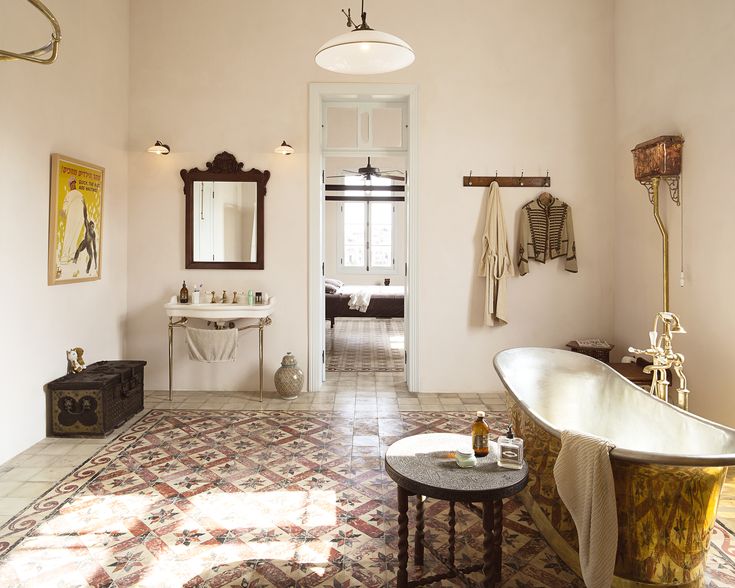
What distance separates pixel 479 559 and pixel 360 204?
9.81m

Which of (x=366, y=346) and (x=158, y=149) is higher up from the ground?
(x=158, y=149)

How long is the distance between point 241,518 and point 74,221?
111 inches

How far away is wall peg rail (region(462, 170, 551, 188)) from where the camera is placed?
208 inches

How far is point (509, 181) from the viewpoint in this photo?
5281mm

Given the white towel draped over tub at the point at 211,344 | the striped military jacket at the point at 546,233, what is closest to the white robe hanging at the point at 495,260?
the striped military jacket at the point at 546,233

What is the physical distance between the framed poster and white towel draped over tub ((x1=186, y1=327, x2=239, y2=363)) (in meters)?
0.95

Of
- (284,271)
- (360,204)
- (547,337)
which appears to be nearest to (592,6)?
(547,337)

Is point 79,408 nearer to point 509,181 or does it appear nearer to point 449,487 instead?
point 449,487

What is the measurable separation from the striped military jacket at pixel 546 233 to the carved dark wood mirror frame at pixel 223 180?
8.09 feet

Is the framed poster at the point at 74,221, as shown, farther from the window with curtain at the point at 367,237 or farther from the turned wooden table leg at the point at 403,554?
the window with curtain at the point at 367,237

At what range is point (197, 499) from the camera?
304 centimetres

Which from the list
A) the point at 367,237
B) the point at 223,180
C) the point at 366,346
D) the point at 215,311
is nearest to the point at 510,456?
the point at 215,311

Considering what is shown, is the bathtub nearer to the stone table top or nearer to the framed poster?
the stone table top

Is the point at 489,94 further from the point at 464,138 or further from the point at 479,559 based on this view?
the point at 479,559
